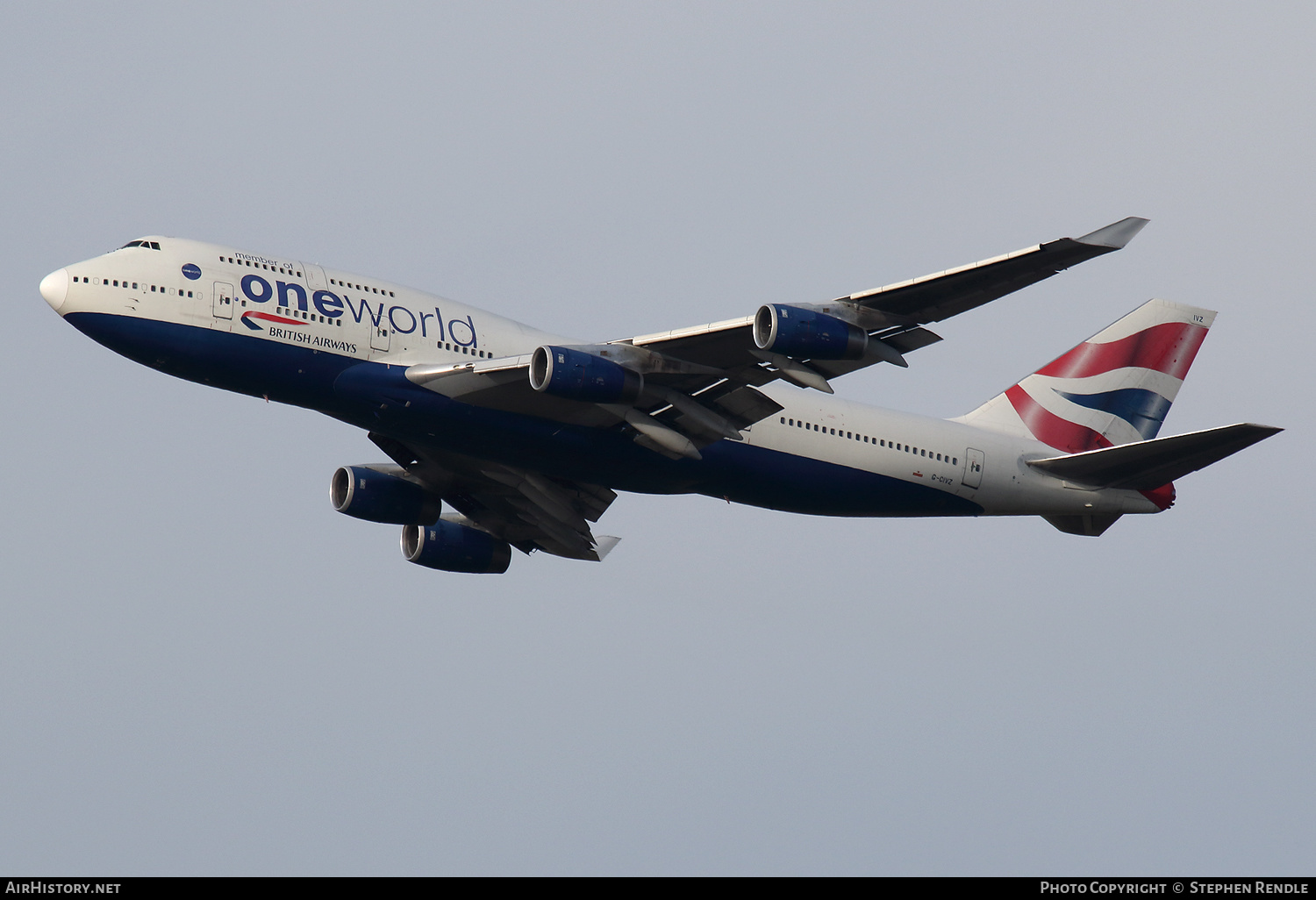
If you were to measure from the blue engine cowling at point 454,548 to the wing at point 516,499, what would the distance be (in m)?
0.42

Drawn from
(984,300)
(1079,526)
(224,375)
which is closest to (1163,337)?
(1079,526)

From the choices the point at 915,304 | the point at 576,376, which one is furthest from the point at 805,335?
the point at 576,376

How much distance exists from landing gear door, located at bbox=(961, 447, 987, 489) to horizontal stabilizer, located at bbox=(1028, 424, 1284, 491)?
1.59 m

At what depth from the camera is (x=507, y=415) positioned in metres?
41.2

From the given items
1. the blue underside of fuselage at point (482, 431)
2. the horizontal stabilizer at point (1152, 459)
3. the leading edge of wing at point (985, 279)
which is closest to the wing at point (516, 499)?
the blue underside of fuselage at point (482, 431)

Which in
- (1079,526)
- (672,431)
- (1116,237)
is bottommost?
(1079,526)

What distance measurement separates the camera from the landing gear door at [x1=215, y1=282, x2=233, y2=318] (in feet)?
130

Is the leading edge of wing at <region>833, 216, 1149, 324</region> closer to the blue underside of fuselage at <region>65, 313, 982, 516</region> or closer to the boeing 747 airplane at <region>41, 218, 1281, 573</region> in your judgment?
the boeing 747 airplane at <region>41, 218, 1281, 573</region>

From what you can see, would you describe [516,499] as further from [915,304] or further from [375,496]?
[915,304]

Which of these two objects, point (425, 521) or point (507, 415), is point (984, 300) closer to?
point (507, 415)

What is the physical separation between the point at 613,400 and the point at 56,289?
46.6 feet

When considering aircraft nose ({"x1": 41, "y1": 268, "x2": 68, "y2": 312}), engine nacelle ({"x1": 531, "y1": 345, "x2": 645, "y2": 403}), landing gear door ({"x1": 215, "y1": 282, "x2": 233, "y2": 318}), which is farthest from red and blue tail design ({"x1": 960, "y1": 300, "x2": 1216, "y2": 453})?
aircraft nose ({"x1": 41, "y1": 268, "x2": 68, "y2": 312})

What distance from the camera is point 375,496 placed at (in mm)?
47469

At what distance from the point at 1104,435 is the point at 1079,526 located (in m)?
3.84
